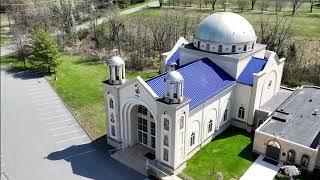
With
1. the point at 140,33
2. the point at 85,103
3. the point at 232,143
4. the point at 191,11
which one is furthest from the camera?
the point at 191,11

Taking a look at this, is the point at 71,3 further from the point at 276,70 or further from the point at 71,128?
the point at 276,70

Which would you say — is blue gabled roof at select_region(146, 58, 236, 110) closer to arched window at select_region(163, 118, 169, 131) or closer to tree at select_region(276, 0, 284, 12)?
arched window at select_region(163, 118, 169, 131)

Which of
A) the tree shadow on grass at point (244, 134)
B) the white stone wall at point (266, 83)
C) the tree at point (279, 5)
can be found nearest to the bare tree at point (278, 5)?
the tree at point (279, 5)

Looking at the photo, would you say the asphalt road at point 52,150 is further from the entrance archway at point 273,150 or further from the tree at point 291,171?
the tree at point 291,171

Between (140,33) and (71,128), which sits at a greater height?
(140,33)

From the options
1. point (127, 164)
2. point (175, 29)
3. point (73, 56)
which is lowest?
point (127, 164)

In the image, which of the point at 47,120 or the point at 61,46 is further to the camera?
the point at 61,46

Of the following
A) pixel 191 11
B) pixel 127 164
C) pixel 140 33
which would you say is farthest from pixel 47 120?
pixel 191 11
